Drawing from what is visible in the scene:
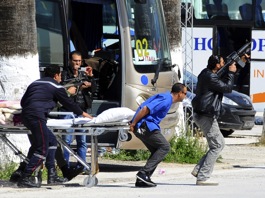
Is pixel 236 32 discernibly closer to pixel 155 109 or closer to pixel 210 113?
pixel 210 113

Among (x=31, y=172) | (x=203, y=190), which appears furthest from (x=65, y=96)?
(x=203, y=190)

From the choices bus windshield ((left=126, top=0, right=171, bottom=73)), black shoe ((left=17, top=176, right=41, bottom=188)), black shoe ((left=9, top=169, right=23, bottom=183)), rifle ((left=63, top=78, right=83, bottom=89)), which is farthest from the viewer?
bus windshield ((left=126, top=0, right=171, bottom=73))

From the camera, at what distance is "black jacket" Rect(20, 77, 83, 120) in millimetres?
12508

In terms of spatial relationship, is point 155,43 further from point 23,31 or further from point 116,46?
point 23,31

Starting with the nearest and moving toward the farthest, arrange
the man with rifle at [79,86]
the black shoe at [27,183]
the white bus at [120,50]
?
the black shoe at [27,183] → the man with rifle at [79,86] → the white bus at [120,50]

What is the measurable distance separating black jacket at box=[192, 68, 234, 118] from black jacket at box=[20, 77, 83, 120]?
1.83 meters

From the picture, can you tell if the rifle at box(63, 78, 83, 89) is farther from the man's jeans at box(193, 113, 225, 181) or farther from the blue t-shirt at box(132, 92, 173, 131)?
the man's jeans at box(193, 113, 225, 181)

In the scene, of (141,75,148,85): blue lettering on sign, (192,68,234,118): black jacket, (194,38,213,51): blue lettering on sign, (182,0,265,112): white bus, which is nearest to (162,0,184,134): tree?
(141,75,148,85): blue lettering on sign

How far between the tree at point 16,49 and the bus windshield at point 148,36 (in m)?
2.00

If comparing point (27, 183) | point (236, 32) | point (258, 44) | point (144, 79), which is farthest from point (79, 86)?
point (236, 32)

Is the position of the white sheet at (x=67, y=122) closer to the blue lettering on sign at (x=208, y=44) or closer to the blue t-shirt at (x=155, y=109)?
the blue t-shirt at (x=155, y=109)

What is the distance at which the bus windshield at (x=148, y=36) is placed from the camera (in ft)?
51.2

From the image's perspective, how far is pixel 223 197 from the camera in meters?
12.2

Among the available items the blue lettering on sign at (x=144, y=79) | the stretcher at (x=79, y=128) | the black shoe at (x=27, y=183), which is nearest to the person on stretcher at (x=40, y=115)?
the black shoe at (x=27, y=183)
